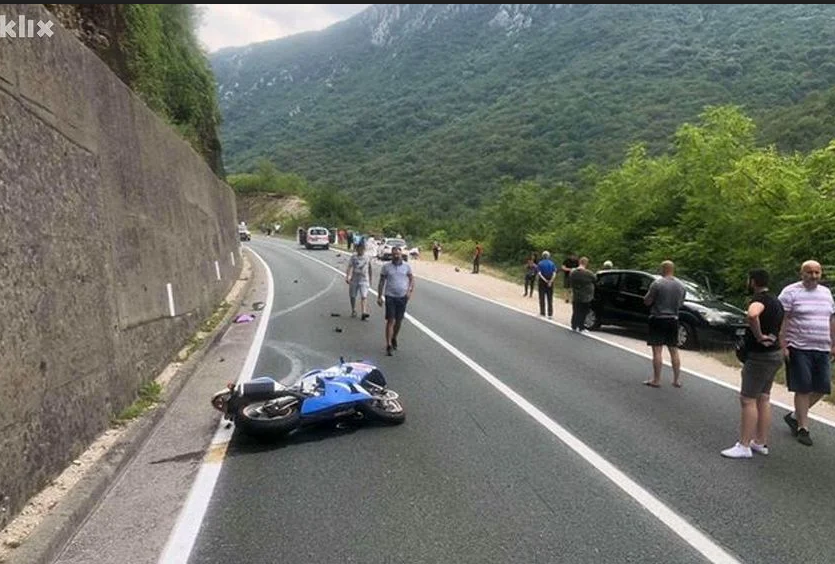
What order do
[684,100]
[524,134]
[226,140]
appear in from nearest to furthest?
[684,100]
[524,134]
[226,140]

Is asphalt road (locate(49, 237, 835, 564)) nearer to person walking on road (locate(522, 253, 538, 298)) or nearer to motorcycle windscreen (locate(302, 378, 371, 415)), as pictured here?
motorcycle windscreen (locate(302, 378, 371, 415))

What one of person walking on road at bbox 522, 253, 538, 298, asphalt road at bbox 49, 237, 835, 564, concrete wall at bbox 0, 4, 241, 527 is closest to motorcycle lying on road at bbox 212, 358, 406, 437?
asphalt road at bbox 49, 237, 835, 564

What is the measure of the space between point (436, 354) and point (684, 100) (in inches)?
2995

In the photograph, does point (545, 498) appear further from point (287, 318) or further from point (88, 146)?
point (287, 318)

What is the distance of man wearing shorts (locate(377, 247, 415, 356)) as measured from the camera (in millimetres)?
12789

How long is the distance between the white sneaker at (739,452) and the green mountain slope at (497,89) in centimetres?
4406

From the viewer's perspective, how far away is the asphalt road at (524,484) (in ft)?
16.2

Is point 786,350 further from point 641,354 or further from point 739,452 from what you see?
point 641,354

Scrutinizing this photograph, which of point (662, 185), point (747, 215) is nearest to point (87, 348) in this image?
point (747, 215)

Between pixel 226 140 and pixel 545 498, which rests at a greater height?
pixel 226 140

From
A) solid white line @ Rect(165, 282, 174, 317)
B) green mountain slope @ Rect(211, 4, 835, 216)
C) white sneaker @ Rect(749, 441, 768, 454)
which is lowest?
white sneaker @ Rect(749, 441, 768, 454)

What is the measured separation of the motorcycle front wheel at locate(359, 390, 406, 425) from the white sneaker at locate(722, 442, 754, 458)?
3234mm

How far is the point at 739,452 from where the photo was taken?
7.09 m

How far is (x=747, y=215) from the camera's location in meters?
19.5
